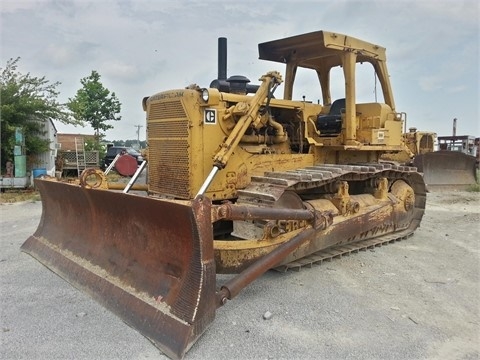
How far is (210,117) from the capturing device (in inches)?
191

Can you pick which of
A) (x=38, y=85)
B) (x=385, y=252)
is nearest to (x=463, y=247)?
(x=385, y=252)

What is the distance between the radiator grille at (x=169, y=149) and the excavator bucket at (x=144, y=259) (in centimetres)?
94

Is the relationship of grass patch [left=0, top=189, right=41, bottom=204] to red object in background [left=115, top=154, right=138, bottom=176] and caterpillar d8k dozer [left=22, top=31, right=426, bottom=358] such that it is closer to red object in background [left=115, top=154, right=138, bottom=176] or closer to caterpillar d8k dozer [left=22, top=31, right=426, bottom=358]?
red object in background [left=115, top=154, right=138, bottom=176]

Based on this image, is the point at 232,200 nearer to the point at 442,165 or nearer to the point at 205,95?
the point at 205,95

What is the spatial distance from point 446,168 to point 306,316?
35.0ft

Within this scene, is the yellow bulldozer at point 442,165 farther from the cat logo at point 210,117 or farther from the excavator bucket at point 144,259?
the excavator bucket at point 144,259

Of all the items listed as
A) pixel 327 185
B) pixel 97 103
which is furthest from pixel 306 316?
pixel 97 103

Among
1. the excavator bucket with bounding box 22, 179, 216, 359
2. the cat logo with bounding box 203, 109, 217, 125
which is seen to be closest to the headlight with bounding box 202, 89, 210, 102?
the cat logo with bounding box 203, 109, 217, 125

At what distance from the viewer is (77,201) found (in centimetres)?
483

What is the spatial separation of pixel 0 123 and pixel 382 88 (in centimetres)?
1231

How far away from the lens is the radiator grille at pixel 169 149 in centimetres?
482

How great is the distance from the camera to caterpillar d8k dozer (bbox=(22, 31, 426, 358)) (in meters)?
3.32

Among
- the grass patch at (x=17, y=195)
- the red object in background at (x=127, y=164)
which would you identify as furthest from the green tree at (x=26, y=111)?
the red object in background at (x=127, y=164)

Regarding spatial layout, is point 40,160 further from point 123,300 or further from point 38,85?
point 123,300
